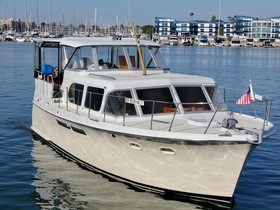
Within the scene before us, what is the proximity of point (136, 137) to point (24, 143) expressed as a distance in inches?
293

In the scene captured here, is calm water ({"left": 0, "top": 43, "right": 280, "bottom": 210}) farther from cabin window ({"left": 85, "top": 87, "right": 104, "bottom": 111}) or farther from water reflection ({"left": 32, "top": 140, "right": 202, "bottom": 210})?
cabin window ({"left": 85, "top": 87, "right": 104, "bottom": 111})

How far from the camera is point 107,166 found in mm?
12312

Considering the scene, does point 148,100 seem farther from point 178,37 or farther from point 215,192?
point 178,37

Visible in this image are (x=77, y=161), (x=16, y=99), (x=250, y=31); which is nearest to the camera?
(x=77, y=161)

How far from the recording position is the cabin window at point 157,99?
1198 cm

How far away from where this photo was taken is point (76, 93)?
13906 mm

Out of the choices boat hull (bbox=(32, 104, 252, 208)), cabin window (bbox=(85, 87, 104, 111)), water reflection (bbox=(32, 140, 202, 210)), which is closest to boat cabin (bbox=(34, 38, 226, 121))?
cabin window (bbox=(85, 87, 104, 111))

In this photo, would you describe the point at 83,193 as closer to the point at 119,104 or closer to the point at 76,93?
the point at 119,104

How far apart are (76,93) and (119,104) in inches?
93.4

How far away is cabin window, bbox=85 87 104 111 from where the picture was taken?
12531 mm

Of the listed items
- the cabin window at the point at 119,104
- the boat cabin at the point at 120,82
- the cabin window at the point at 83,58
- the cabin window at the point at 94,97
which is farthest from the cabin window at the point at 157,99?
the cabin window at the point at 83,58

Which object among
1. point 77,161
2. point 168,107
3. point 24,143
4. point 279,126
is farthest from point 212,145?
point 279,126

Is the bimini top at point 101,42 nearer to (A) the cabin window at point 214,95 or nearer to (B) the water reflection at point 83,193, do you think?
(A) the cabin window at point 214,95

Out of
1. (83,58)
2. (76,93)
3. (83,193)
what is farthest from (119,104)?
(83,58)
